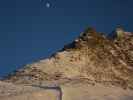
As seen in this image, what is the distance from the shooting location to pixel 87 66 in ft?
33.2

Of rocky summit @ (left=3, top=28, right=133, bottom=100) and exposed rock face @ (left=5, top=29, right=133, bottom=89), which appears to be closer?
rocky summit @ (left=3, top=28, right=133, bottom=100)

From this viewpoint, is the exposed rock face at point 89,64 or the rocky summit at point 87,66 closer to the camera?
the rocky summit at point 87,66

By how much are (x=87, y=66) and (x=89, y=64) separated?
0.15 meters

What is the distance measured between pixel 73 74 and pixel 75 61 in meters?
0.86

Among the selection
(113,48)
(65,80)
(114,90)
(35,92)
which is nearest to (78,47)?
(113,48)

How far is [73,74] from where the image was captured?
377 inches

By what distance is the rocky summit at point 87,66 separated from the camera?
9008 millimetres

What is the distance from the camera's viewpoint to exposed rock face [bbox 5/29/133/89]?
368 inches

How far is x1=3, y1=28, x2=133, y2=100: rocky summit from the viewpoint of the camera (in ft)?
29.6

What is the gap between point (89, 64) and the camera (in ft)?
33.5

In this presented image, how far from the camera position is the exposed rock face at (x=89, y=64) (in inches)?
368

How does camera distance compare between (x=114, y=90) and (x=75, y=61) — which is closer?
(x=114, y=90)

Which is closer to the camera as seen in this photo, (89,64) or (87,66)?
(87,66)

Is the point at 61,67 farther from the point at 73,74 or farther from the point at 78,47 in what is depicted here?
the point at 78,47
